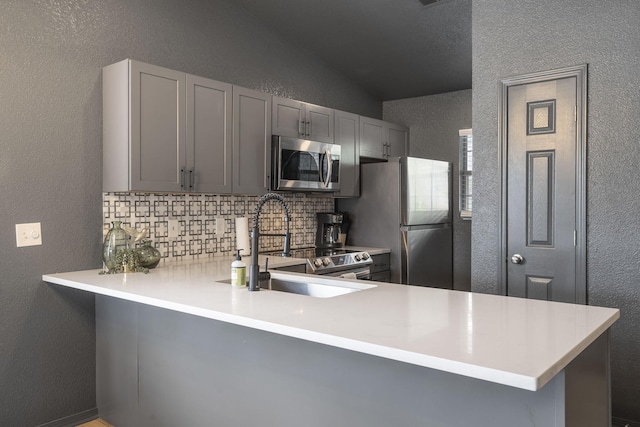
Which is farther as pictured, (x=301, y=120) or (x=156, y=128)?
(x=301, y=120)

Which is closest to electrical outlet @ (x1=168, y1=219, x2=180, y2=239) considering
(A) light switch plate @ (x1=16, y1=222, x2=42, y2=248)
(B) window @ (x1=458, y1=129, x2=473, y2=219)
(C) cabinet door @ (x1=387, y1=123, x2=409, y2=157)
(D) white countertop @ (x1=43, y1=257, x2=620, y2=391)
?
(A) light switch plate @ (x1=16, y1=222, x2=42, y2=248)

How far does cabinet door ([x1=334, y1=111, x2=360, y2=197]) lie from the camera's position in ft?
14.4

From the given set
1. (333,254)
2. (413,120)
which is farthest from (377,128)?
(333,254)

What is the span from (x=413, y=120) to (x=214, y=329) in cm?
378

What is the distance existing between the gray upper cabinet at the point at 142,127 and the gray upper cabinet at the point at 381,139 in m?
2.05

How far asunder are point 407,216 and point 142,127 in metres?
2.46

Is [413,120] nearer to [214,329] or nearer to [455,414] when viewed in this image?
[214,329]

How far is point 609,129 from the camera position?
9.10ft

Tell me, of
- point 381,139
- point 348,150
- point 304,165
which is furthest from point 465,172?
point 304,165

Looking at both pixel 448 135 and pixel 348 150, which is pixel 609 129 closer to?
pixel 348 150

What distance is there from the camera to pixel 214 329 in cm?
218

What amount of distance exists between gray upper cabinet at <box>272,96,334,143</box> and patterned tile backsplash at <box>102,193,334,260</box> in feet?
1.97

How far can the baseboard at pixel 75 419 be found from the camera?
2826mm

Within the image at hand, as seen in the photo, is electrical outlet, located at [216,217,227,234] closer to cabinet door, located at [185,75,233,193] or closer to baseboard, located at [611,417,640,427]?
cabinet door, located at [185,75,233,193]
